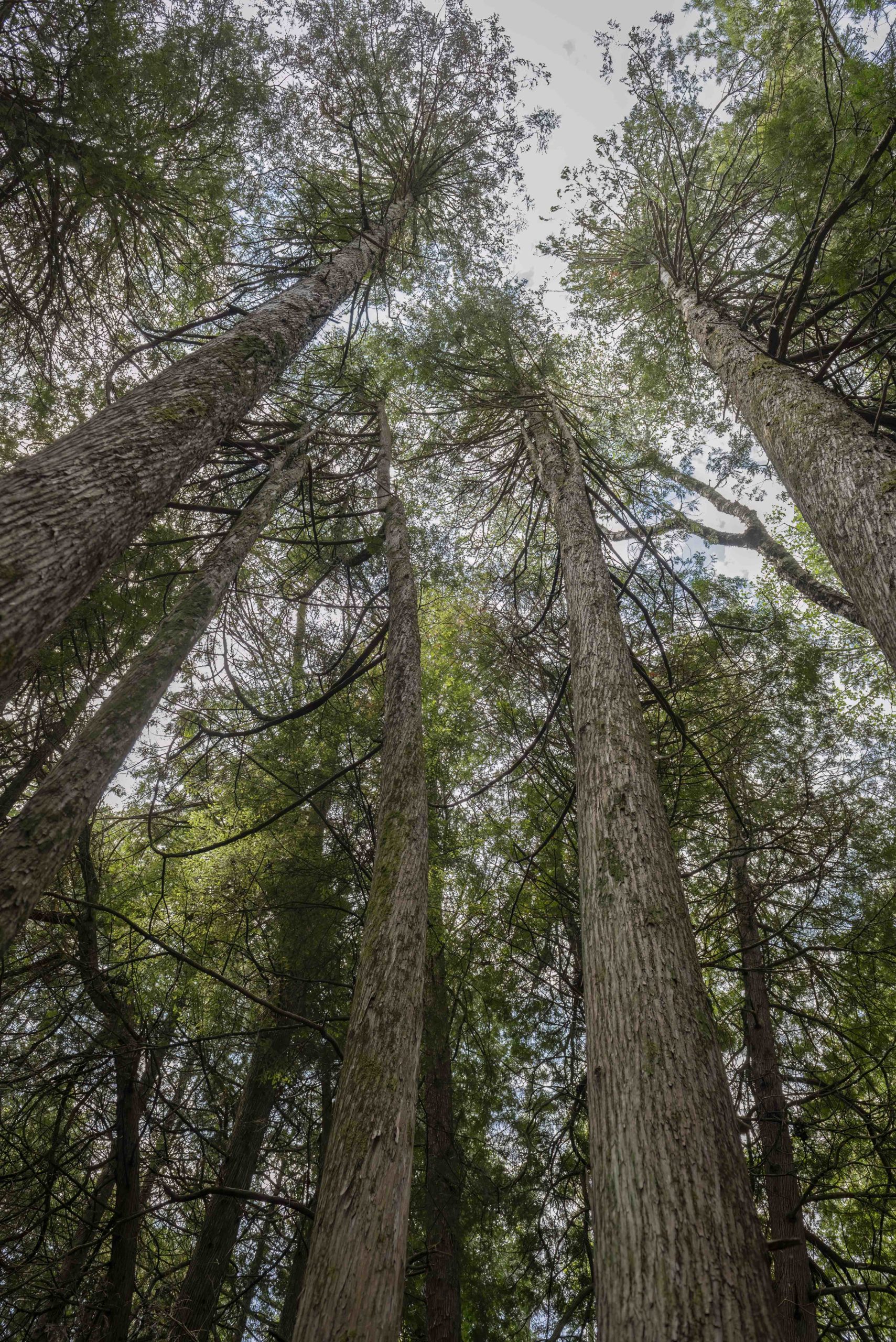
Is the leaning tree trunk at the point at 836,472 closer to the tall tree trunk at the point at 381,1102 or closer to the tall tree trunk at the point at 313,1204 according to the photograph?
the tall tree trunk at the point at 381,1102

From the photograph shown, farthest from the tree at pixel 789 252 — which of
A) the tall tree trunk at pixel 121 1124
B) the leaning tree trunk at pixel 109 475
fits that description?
the tall tree trunk at pixel 121 1124

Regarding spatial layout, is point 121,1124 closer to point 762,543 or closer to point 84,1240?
point 84,1240

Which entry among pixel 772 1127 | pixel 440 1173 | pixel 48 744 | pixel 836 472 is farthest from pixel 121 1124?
pixel 836 472

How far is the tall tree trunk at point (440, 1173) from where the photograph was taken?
15.9ft

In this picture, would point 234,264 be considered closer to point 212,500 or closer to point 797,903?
point 212,500

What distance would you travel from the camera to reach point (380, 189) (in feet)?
32.3

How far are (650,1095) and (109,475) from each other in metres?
3.37

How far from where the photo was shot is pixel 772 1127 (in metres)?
4.43

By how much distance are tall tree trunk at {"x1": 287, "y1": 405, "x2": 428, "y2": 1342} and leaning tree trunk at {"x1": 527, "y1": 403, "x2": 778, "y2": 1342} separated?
2.23 feet

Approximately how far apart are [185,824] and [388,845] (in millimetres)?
1995

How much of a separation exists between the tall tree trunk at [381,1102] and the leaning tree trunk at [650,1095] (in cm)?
68

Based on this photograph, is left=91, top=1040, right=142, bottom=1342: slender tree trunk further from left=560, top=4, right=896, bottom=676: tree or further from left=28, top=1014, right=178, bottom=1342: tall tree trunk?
left=560, top=4, right=896, bottom=676: tree

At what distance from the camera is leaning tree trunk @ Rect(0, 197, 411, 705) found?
2.18m

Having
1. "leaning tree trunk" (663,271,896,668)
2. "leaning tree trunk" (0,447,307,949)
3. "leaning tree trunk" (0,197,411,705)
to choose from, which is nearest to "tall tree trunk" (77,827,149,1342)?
"leaning tree trunk" (0,447,307,949)
